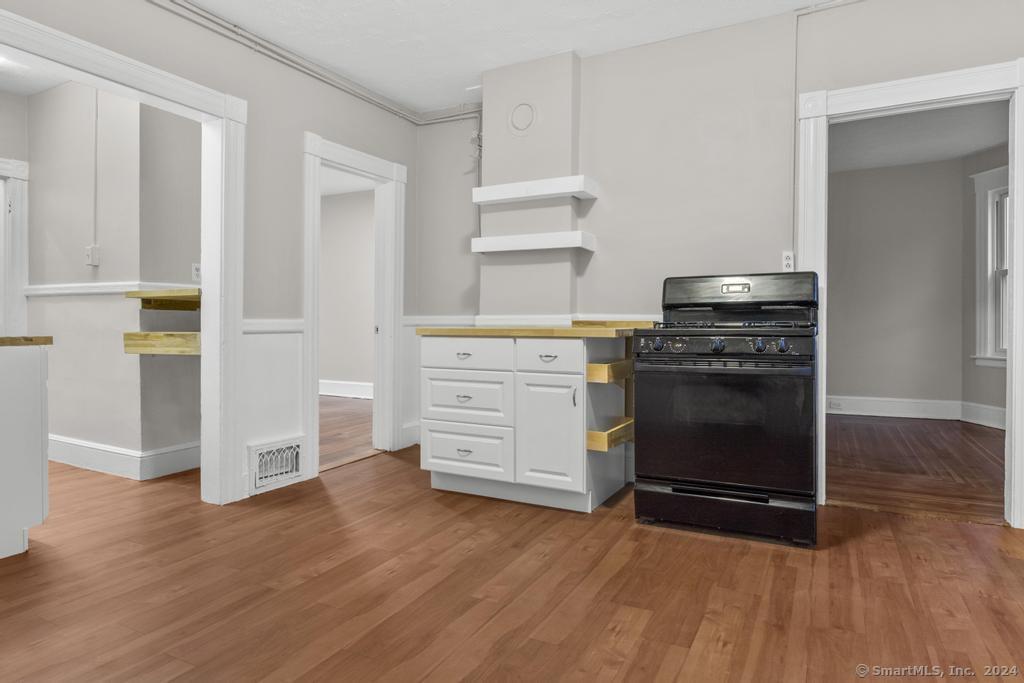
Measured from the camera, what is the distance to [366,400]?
23.8 ft

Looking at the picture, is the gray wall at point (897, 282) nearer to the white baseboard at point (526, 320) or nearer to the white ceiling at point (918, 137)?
the white ceiling at point (918, 137)

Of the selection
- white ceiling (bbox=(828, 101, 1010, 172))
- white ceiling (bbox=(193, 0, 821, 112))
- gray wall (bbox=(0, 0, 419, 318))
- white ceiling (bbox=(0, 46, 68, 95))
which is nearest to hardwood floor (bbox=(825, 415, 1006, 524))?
white ceiling (bbox=(828, 101, 1010, 172))

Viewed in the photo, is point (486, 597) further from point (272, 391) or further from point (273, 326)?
point (273, 326)

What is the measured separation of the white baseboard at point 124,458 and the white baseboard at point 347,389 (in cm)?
358

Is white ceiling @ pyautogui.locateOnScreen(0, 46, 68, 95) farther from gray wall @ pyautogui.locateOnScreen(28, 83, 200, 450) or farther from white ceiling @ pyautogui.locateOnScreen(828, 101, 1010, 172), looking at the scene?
white ceiling @ pyautogui.locateOnScreen(828, 101, 1010, 172)

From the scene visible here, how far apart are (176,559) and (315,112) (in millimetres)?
2625

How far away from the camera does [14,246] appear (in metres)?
4.14

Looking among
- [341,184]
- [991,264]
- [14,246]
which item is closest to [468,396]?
[14,246]

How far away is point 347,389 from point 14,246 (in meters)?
3.91

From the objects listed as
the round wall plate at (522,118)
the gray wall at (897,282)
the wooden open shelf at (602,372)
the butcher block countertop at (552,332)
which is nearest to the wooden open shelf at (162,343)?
the butcher block countertop at (552,332)

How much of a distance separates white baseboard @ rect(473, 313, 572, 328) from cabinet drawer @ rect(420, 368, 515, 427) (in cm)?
63

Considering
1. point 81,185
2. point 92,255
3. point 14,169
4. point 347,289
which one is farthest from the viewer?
point 347,289

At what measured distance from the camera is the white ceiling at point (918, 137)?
182 inches

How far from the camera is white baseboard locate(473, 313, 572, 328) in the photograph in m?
3.53
